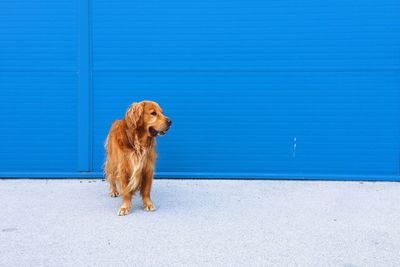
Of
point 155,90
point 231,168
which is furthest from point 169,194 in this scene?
point 155,90

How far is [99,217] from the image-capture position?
13.0 ft

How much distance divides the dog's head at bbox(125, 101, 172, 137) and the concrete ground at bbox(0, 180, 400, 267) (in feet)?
2.47

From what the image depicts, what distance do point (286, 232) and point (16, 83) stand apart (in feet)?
11.9

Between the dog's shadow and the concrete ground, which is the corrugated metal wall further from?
the dog's shadow

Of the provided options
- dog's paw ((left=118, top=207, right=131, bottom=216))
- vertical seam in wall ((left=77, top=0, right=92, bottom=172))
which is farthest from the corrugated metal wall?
dog's paw ((left=118, top=207, right=131, bottom=216))

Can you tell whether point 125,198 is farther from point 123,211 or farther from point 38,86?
point 38,86

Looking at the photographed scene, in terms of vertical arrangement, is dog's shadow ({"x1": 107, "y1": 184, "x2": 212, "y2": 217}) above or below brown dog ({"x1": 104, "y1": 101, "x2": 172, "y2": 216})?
below

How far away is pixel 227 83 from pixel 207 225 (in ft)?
6.95

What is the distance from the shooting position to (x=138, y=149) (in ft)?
13.7

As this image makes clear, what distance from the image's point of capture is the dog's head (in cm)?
410

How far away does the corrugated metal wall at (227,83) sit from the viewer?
17.3 feet

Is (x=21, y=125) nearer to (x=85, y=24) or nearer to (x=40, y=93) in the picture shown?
(x=40, y=93)

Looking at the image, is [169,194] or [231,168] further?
[231,168]

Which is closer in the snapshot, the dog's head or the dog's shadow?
the dog's head
